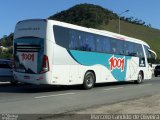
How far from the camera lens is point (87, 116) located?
1262 centimetres

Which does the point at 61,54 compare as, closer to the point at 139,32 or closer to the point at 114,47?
the point at 114,47

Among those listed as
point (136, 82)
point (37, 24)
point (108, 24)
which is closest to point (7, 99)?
point (37, 24)

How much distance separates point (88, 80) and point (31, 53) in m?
4.27

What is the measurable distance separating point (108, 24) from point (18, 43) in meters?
123

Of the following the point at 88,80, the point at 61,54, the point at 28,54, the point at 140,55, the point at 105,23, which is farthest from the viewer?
the point at 105,23

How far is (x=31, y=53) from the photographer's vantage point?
21.4 metres

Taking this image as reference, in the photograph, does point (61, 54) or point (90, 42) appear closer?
point (61, 54)

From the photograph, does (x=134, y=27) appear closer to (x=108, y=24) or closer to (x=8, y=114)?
(x=108, y=24)

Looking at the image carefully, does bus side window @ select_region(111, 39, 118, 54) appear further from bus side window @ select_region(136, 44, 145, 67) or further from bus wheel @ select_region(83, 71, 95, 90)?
bus side window @ select_region(136, 44, 145, 67)

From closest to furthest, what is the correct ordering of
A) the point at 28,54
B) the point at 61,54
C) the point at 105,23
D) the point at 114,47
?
the point at 28,54, the point at 61,54, the point at 114,47, the point at 105,23

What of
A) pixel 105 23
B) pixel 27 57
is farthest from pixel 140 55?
pixel 105 23

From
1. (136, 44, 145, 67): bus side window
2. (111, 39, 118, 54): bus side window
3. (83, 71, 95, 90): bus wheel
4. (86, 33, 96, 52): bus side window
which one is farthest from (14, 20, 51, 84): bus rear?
(136, 44, 145, 67): bus side window

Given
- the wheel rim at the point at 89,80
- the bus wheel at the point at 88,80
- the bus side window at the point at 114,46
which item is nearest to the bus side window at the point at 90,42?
the bus wheel at the point at 88,80

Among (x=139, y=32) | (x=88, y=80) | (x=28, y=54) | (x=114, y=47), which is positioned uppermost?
(x=139, y=32)
